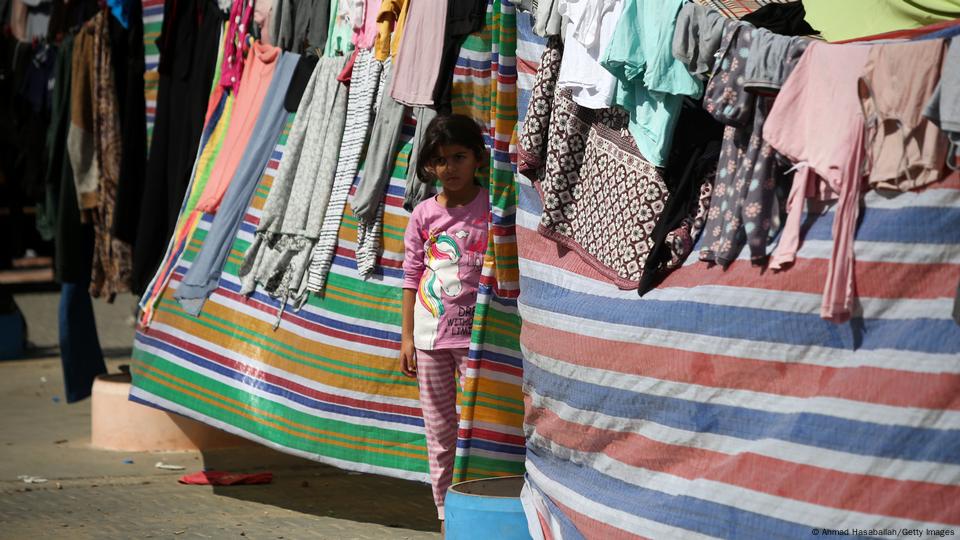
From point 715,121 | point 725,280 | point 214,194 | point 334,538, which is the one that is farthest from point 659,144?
point 214,194

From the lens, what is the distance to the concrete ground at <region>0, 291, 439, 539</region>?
5.41 m

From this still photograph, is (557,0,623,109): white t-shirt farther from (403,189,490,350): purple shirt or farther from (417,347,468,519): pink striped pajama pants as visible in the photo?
(417,347,468,519): pink striped pajama pants

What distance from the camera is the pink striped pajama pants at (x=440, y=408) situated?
471cm

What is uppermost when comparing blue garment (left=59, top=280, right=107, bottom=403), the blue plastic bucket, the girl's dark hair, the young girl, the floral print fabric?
the floral print fabric

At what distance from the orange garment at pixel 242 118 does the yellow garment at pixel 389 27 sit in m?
0.91

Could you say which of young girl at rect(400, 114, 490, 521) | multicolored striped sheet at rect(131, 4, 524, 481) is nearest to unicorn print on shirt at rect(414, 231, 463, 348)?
young girl at rect(400, 114, 490, 521)

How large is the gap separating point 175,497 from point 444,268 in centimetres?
213

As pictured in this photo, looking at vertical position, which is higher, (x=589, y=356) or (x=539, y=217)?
(x=539, y=217)

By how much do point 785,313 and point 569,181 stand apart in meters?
1.20

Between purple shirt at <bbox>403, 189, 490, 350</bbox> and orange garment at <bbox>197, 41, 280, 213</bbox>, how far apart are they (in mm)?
1562

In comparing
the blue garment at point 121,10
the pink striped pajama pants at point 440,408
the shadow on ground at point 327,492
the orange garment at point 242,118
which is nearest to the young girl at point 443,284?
the pink striped pajama pants at point 440,408

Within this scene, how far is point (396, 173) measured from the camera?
509 centimetres

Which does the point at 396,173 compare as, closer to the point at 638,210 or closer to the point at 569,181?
the point at 569,181

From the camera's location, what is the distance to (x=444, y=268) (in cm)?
473
